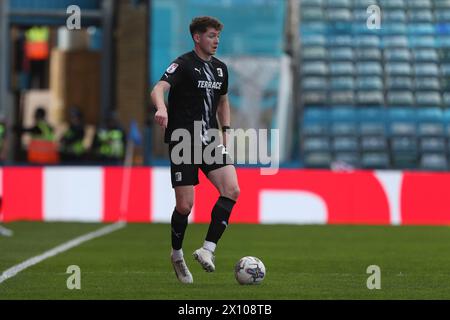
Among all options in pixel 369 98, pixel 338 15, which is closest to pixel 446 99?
pixel 369 98

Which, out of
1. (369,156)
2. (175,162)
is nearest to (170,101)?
(175,162)

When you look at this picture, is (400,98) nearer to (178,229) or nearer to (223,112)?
(223,112)

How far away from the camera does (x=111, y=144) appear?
78.8 ft

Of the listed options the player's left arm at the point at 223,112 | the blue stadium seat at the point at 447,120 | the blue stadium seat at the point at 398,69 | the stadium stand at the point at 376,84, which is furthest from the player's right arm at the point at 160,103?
the blue stadium seat at the point at 398,69

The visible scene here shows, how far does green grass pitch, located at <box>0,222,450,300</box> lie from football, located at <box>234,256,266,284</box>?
3.2 inches

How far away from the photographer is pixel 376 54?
28.4 meters

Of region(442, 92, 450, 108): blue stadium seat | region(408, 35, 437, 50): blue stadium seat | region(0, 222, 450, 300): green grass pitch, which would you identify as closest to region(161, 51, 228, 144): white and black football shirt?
region(0, 222, 450, 300): green grass pitch

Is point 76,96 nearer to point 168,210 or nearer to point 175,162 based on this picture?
point 168,210

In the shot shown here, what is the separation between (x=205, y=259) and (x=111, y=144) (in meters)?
15.1

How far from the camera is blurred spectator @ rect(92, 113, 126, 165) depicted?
23812 millimetres

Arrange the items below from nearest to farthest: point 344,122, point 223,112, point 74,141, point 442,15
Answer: point 223,112
point 74,141
point 344,122
point 442,15

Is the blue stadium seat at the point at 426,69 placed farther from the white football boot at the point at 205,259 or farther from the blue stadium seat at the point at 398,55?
the white football boot at the point at 205,259

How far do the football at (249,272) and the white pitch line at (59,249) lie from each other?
6.22 feet

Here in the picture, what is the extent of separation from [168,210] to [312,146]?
720 centimetres
